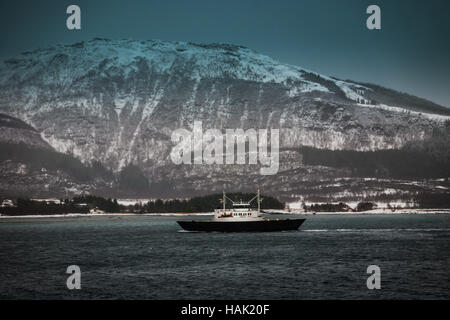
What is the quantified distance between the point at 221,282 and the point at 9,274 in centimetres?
3736

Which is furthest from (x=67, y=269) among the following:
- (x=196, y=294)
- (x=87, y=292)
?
(x=196, y=294)

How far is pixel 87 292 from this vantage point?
8700 centimetres

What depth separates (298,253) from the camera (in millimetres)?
137875

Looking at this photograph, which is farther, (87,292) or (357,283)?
(357,283)
